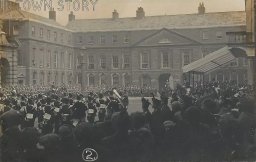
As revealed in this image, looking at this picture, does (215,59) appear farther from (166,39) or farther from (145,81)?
(145,81)

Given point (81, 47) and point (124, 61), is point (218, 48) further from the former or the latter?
point (81, 47)

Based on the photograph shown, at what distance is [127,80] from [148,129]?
2.84ft

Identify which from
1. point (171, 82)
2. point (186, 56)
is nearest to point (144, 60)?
point (171, 82)

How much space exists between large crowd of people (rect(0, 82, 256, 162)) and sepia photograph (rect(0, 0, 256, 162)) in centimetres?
1

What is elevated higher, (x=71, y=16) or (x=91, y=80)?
(x=71, y=16)

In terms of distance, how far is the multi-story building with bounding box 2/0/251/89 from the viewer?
6.94 metres

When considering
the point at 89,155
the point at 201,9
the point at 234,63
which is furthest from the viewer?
the point at 201,9

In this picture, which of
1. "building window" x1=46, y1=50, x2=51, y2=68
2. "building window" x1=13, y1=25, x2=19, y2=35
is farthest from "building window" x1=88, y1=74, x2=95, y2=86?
"building window" x1=13, y1=25, x2=19, y2=35

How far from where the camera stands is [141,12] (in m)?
7.07

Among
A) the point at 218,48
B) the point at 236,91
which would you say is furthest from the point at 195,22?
the point at 236,91

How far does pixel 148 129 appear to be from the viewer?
6641 mm

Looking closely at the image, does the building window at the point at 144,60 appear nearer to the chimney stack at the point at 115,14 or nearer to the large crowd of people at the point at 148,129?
the large crowd of people at the point at 148,129

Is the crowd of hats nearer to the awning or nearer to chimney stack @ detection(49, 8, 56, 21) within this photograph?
the awning

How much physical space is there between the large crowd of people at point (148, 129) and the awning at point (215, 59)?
25 centimetres
